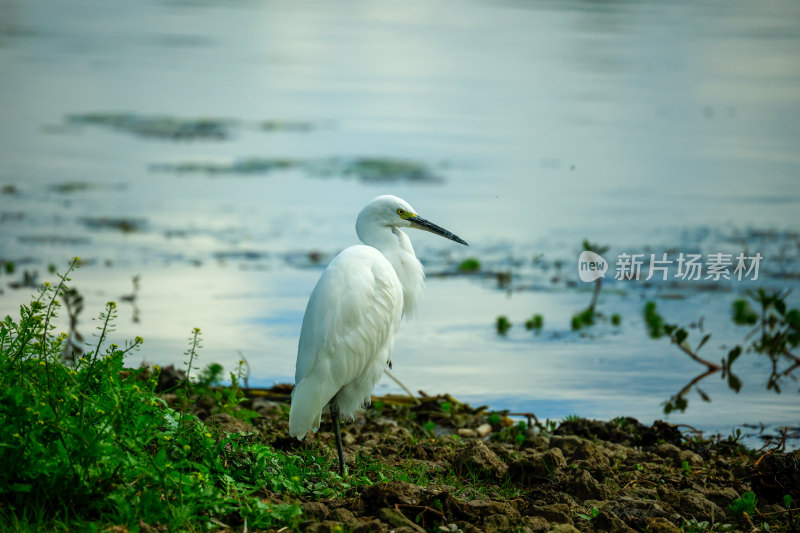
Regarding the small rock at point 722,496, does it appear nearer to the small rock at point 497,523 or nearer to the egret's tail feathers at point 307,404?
the small rock at point 497,523

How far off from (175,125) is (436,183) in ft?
14.8

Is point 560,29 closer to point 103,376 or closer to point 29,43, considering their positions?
point 29,43

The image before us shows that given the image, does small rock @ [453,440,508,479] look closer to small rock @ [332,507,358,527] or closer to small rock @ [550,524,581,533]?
small rock @ [550,524,581,533]

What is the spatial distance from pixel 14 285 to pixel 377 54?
43.2 feet

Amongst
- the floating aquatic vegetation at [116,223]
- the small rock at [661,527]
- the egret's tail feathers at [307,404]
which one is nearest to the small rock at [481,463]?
the egret's tail feathers at [307,404]

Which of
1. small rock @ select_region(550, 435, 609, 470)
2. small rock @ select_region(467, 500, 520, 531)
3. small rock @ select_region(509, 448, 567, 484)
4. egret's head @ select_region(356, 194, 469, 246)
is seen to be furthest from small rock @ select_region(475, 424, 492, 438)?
small rock @ select_region(467, 500, 520, 531)

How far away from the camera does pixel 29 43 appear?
1856cm

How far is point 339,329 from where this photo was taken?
14.1ft

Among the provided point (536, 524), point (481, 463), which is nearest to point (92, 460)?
point (536, 524)

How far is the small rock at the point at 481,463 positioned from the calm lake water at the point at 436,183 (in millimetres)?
1265

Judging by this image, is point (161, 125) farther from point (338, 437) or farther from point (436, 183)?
point (338, 437)

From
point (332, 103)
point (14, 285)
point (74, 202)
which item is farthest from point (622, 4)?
point (14, 285)

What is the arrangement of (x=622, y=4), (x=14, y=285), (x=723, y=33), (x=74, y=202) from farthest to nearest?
1. (x=622, y=4)
2. (x=723, y=33)
3. (x=74, y=202)
4. (x=14, y=285)

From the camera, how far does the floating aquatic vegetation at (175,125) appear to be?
12.9m
